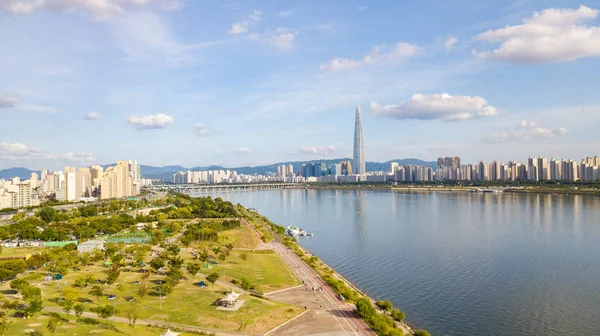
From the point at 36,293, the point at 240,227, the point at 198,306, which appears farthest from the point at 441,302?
the point at 240,227

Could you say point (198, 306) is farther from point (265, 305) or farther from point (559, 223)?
point (559, 223)

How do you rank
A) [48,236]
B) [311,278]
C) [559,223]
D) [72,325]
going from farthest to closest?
[559,223] → [48,236] → [311,278] → [72,325]

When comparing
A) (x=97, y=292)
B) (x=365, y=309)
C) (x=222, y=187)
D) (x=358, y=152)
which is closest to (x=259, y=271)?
(x=97, y=292)

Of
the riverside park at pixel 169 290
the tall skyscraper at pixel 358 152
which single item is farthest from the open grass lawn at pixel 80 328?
the tall skyscraper at pixel 358 152

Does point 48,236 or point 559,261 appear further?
point 48,236

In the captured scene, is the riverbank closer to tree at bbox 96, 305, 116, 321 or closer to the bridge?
tree at bbox 96, 305, 116, 321

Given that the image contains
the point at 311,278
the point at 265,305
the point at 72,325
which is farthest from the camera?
the point at 311,278

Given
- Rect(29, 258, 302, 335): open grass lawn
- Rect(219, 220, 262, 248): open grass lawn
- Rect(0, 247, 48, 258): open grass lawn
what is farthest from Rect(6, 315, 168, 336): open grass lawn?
Rect(219, 220, 262, 248): open grass lawn

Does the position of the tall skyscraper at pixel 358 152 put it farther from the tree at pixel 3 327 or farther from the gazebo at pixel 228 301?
the tree at pixel 3 327
